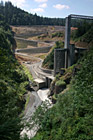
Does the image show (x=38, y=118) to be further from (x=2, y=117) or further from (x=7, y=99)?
(x=2, y=117)

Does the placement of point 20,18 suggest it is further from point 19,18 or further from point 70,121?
point 70,121

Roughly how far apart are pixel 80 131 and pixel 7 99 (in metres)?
5.13

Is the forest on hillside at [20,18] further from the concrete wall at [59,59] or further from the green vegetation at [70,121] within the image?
the green vegetation at [70,121]

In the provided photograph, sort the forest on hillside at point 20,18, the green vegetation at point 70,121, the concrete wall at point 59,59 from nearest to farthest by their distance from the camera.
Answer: the green vegetation at point 70,121 → the concrete wall at point 59,59 → the forest on hillside at point 20,18

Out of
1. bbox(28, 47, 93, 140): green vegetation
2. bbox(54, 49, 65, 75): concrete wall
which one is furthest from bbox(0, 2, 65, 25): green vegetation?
bbox(28, 47, 93, 140): green vegetation

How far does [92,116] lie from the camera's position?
9.00 metres

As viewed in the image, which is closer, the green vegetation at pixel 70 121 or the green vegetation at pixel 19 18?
the green vegetation at pixel 70 121

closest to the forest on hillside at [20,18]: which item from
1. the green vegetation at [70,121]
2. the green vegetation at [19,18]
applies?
the green vegetation at [19,18]

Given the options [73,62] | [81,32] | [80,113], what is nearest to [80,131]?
[80,113]

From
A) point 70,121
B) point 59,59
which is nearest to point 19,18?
point 59,59

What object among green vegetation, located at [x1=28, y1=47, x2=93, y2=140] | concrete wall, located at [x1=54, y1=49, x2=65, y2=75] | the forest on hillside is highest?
the forest on hillside

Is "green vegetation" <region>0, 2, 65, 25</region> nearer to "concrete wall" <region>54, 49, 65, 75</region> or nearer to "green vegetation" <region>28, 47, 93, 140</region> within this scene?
"concrete wall" <region>54, 49, 65, 75</region>

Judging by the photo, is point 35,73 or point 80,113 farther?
point 35,73

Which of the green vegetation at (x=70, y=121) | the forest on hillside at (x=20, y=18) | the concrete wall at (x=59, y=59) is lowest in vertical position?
the green vegetation at (x=70, y=121)
